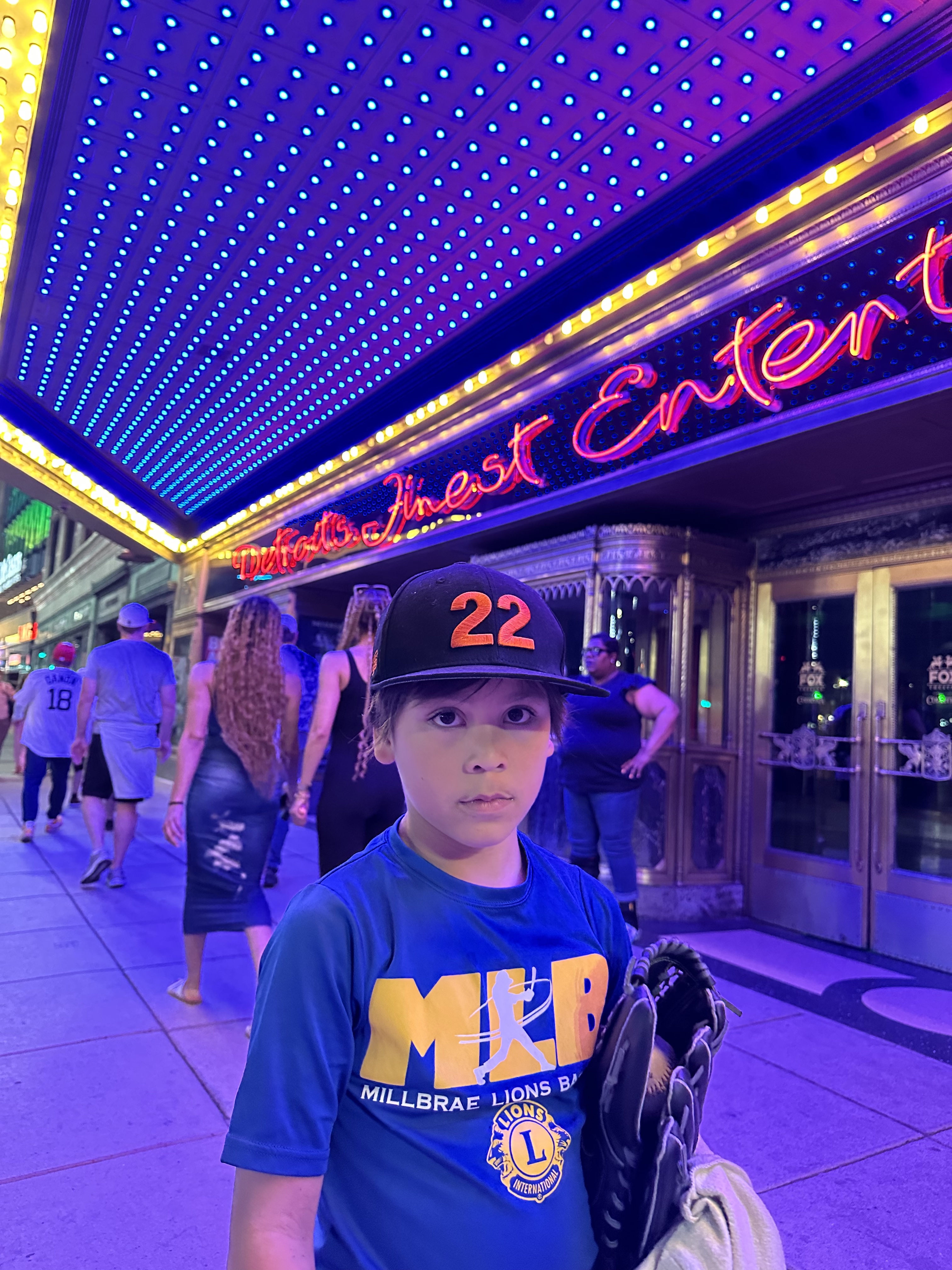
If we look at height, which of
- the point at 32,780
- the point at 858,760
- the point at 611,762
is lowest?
the point at 32,780

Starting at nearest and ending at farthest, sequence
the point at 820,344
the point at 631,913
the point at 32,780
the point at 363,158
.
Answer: the point at 820,344, the point at 363,158, the point at 631,913, the point at 32,780

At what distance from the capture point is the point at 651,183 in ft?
17.6

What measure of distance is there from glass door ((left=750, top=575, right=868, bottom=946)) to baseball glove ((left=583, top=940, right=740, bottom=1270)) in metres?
5.33

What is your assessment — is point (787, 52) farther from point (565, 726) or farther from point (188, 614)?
point (188, 614)

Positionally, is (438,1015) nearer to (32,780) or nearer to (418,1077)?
(418,1077)

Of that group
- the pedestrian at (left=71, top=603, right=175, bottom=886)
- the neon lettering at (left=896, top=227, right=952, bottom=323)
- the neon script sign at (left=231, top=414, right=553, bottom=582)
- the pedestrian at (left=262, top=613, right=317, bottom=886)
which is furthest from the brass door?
the pedestrian at (left=71, top=603, right=175, bottom=886)

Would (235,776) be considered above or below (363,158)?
below

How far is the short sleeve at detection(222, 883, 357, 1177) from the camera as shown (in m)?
1.00

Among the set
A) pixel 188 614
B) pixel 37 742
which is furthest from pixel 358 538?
pixel 188 614

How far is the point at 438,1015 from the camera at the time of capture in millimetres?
1116

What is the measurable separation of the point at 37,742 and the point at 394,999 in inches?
336

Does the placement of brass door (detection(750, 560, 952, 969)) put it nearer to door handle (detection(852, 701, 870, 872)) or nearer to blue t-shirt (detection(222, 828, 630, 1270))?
door handle (detection(852, 701, 870, 872))

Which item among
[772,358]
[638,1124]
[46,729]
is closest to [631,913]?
[772,358]

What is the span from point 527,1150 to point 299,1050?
0.36 metres
